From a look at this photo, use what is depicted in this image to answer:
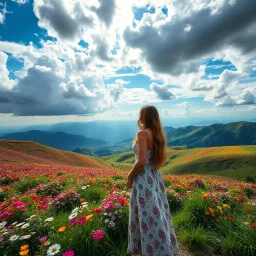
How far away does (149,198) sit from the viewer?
14.3 feet

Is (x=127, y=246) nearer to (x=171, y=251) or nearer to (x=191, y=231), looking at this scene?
(x=171, y=251)

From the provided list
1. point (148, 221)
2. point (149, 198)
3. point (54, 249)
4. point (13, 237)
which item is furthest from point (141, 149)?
point (13, 237)

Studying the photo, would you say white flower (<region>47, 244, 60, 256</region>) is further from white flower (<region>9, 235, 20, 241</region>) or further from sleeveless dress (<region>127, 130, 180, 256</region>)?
sleeveless dress (<region>127, 130, 180, 256</region>)

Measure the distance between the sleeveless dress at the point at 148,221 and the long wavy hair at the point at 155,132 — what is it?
148mm

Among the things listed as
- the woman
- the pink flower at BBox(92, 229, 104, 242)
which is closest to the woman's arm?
the woman

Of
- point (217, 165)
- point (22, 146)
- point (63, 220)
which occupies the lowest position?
point (217, 165)

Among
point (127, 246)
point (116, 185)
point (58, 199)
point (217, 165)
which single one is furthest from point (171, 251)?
point (217, 165)

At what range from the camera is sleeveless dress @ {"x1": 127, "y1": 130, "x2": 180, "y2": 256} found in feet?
13.8

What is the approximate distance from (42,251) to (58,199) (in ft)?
9.08

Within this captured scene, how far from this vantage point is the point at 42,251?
357cm

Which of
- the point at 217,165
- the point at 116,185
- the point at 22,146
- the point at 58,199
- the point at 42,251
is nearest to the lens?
the point at 42,251

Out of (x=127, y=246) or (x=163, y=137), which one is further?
(x=163, y=137)

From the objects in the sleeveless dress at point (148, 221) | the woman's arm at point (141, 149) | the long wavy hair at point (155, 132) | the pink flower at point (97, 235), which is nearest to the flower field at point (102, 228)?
the pink flower at point (97, 235)

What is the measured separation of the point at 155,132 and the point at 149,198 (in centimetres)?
157
